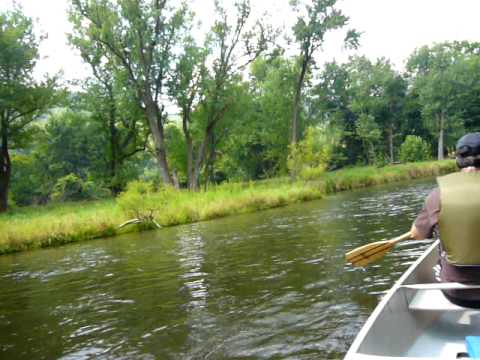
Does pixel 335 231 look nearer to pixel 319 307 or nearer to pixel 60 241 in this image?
pixel 319 307

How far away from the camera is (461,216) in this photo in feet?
12.7

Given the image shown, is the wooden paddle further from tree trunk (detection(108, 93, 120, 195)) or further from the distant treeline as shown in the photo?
tree trunk (detection(108, 93, 120, 195))

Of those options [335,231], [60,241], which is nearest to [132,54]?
[60,241]

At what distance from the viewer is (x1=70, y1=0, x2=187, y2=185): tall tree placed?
27328mm

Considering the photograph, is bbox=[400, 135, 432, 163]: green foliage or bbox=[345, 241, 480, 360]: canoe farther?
bbox=[400, 135, 432, 163]: green foliage

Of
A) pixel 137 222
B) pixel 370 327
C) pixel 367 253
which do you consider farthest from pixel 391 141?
pixel 370 327

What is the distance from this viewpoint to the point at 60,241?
60.3ft

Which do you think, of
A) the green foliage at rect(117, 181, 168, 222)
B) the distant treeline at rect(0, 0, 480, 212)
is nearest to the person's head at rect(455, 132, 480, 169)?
the green foliage at rect(117, 181, 168, 222)

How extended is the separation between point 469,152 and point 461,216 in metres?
0.54

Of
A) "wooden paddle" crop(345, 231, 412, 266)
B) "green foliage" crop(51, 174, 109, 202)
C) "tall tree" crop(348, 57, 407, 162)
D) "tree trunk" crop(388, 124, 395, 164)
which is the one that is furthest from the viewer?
"tall tree" crop(348, 57, 407, 162)

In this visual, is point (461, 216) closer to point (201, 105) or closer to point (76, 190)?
point (201, 105)

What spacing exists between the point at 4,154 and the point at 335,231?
26.7m

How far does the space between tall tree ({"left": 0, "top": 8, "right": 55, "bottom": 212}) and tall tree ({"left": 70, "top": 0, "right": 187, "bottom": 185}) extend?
13.0 feet

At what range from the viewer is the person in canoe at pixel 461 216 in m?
3.87
